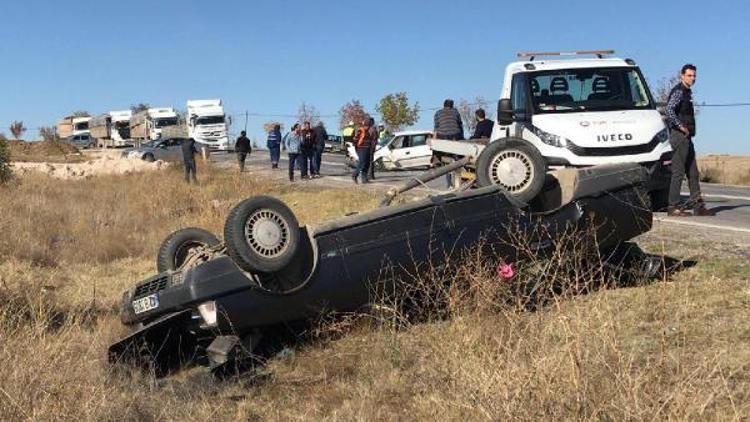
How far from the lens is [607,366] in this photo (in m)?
3.17

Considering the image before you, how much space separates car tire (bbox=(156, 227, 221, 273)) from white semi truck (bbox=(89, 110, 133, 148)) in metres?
59.4

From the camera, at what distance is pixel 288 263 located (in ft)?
16.5

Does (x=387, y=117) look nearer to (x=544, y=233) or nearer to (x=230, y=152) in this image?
(x=230, y=152)

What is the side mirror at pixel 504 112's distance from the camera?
10078 millimetres

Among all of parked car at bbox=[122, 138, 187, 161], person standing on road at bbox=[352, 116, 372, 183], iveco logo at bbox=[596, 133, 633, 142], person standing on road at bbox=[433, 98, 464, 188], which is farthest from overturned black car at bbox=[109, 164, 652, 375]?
parked car at bbox=[122, 138, 187, 161]

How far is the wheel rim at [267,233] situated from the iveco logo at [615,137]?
5382 millimetres

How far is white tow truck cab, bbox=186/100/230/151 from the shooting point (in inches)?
1919

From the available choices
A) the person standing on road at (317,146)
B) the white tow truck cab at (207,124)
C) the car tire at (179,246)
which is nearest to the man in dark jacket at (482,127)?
the person standing on road at (317,146)

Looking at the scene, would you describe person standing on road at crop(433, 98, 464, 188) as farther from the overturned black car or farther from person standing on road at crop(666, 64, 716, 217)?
the overturned black car

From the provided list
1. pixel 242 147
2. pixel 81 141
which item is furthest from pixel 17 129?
pixel 242 147

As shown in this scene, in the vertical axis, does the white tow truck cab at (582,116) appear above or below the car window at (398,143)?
above

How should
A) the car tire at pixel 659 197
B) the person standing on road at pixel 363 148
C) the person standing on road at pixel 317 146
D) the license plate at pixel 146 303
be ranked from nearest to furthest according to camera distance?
the license plate at pixel 146 303
the car tire at pixel 659 197
the person standing on road at pixel 363 148
the person standing on road at pixel 317 146

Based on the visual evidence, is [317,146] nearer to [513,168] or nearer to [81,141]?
[513,168]

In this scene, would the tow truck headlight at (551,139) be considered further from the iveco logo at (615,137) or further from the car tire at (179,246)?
the car tire at (179,246)
